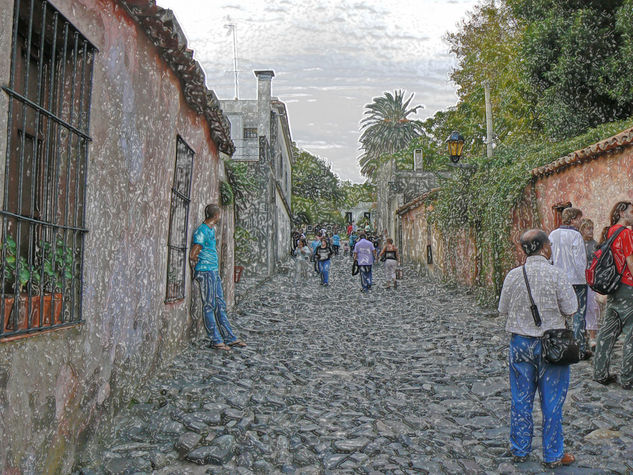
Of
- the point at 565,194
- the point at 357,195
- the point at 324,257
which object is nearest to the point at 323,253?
the point at 324,257

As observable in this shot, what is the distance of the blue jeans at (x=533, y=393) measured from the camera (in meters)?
3.79

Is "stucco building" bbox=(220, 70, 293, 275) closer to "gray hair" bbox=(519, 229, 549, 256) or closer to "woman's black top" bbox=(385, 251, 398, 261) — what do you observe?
"woman's black top" bbox=(385, 251, 398, 261)

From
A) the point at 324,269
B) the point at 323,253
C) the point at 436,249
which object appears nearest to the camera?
the point at 323,253

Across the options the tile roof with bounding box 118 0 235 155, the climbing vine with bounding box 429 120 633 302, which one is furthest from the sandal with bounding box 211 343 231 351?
the climbing vine with bounding box 429 120 633 302

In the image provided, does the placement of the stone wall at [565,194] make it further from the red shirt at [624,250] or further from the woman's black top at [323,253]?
the woman's black top at [323,253]

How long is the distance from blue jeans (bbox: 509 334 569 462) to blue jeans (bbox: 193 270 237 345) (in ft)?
13.5

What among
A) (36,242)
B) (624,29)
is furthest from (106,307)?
(624,29)

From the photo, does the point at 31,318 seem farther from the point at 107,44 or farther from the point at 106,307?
the point at 107,44

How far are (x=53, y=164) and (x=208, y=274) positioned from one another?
3434 millimetres

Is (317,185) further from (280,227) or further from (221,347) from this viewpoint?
(221,347)

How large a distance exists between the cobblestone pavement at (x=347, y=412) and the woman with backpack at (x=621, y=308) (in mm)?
219

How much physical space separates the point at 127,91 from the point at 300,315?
285 inches

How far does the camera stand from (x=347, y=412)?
505 cm

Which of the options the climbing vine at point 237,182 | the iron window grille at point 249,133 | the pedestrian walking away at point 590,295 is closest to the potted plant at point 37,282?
the pedestrian walking away at point 590,295
